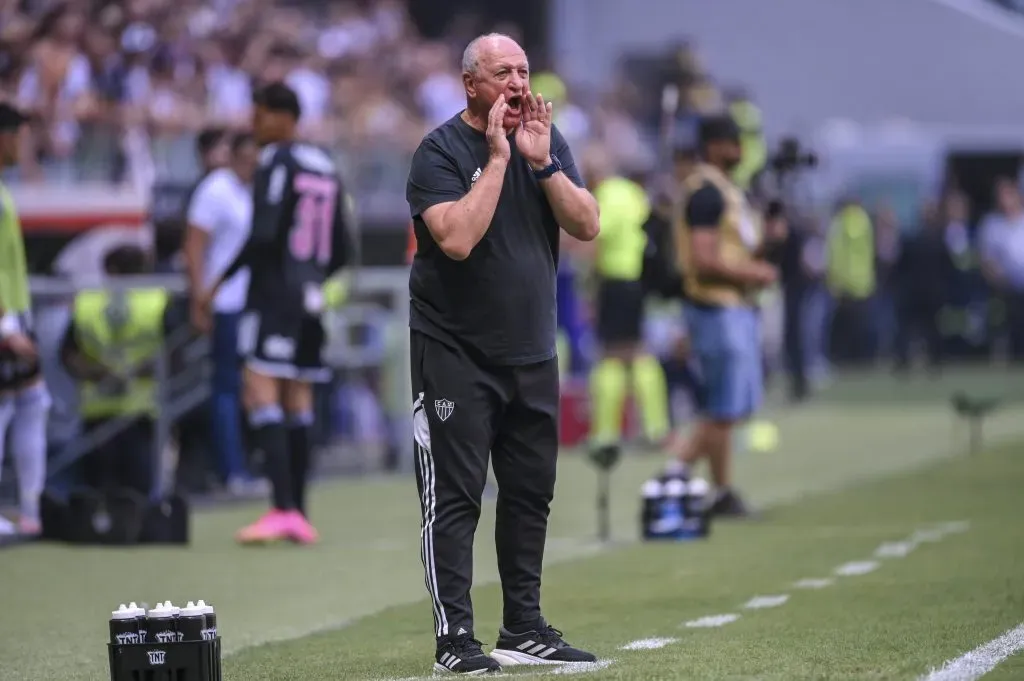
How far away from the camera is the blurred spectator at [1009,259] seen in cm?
3067

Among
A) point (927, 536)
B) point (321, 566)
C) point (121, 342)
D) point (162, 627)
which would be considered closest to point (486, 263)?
point (162, 627)

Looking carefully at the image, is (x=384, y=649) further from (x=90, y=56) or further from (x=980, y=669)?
(x=90, y=56)

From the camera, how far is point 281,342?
11.8 meters

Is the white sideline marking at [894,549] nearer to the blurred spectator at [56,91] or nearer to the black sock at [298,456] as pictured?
the black sock at [298,456]

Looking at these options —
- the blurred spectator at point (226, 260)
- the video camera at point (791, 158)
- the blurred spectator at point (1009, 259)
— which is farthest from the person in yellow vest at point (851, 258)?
the blurred spectator at point (226, 260)

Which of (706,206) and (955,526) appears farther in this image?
(706,206)

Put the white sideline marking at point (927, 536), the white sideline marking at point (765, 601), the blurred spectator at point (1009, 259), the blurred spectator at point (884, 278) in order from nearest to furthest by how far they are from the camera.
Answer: the white sideline marking at point (765, 601) → the white sideline marking at point (927, 536) → the blurred spectator at point (1009, 259) → the blurred spectator at point (884, 278)

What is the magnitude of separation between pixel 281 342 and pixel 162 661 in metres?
5.57

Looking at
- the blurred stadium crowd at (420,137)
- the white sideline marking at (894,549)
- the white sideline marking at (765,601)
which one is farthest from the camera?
the blurred stadium crowd at (420,137)

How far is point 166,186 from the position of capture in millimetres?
16062

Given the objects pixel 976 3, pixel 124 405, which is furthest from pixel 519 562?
pixel 976 3

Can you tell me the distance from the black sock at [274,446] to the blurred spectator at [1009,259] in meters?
20.2

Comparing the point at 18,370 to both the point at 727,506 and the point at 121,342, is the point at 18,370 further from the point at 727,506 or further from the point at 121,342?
the point at 727,506

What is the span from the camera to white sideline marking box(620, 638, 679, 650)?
7.62m
